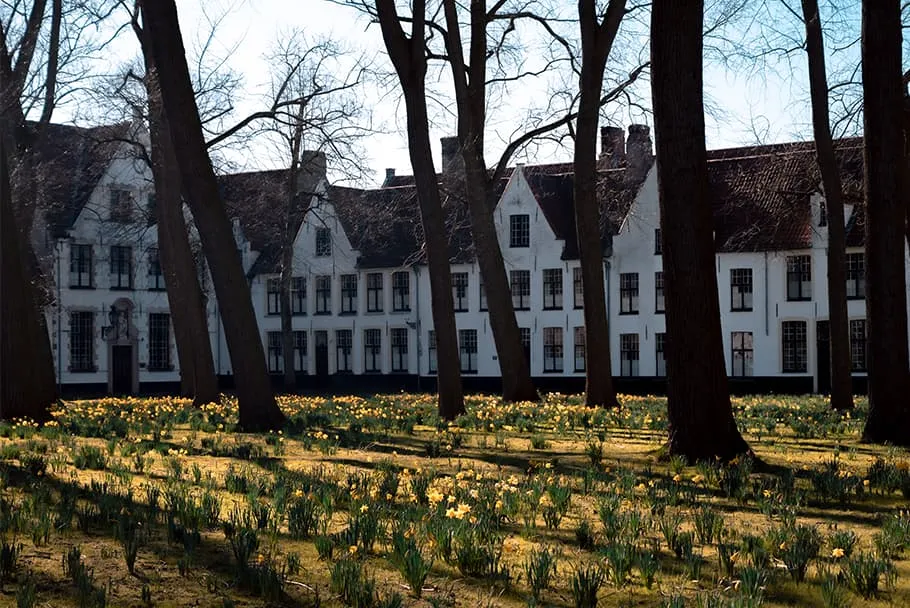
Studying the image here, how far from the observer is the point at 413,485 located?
9336mm

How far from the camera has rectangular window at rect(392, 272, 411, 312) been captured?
5941cm

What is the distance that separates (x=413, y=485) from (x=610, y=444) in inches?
209

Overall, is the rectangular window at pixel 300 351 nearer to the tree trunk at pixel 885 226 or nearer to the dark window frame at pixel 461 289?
the dark window frame at pixel 461 289

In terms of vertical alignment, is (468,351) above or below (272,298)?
below

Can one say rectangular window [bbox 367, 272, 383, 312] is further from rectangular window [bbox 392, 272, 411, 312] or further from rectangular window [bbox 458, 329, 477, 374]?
rectangular window [bbox 458, 329, 477, 374]

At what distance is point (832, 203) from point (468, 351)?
35141 millimetres

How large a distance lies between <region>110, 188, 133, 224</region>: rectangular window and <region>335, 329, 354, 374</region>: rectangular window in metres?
11.6

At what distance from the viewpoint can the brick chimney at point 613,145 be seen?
54.1m

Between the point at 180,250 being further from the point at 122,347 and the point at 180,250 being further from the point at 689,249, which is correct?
the point at 122,347

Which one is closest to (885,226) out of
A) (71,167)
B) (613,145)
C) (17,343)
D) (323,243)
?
(17,343)

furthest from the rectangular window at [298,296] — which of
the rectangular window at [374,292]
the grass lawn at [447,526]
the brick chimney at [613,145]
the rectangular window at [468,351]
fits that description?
the grass lawn at [447,526]

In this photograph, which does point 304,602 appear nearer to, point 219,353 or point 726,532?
point 726,532

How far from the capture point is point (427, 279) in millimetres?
58062

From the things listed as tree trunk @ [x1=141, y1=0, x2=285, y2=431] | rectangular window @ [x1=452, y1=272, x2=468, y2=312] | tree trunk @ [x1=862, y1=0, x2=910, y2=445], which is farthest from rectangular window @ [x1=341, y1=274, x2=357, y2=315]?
tree trunk @ [x1=862, y1=0, x2=910, y2=445]
